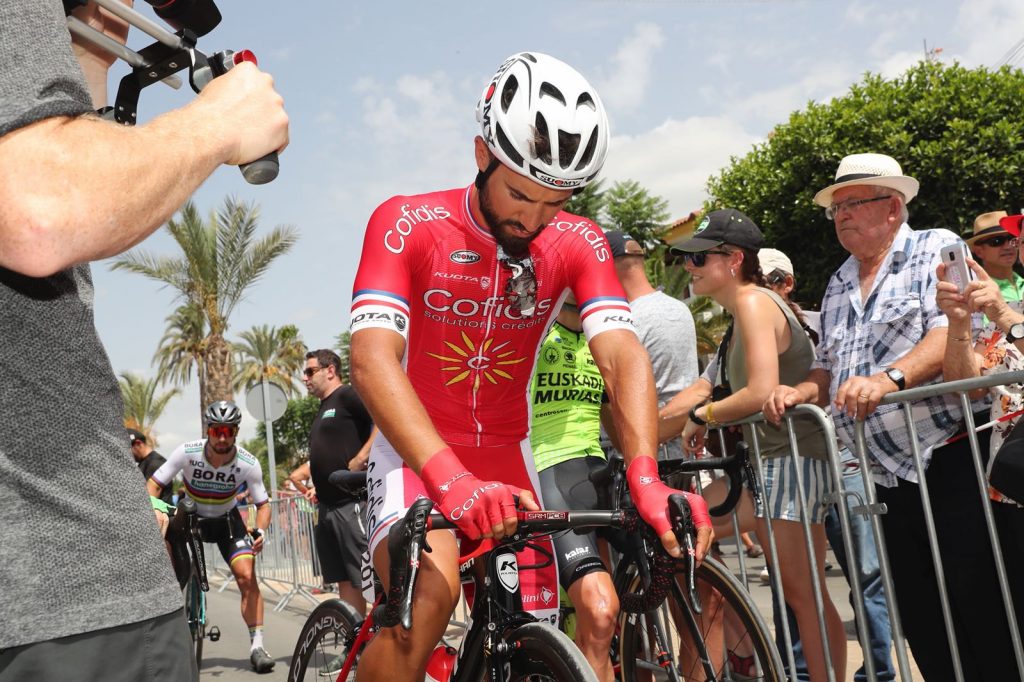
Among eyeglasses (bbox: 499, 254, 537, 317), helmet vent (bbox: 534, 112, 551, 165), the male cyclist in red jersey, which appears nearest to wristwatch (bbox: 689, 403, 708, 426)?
the male cyclist in red jersey

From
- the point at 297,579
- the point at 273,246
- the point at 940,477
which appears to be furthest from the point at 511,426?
the point at 273,246

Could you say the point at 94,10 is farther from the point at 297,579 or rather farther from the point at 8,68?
the point at 297,579

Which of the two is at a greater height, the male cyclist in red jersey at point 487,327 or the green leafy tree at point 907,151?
the green leafy tree at point 907,151

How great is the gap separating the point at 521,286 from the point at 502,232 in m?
0.20

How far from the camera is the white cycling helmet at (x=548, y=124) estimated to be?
2.83 metres

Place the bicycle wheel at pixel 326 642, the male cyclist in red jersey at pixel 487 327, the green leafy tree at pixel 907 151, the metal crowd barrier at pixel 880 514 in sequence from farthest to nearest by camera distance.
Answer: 1. the green leafy tree at pixel 907 151
2. the bicycle wheel at pixel 326 642
3. the metal crowd barrier at pixel 880 514
4. the male cyclist in red jersey at pixel 487 327

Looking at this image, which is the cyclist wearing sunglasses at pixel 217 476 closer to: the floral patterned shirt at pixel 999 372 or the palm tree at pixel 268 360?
the floral patterned shirt at pixel 999 372

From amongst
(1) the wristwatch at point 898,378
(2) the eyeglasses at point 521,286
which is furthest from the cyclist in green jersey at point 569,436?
(1) the wristwatch at point 898,378

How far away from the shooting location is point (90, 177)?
1298mm

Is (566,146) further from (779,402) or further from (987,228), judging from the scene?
(987,228)

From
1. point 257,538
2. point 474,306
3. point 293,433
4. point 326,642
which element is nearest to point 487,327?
point 474,306

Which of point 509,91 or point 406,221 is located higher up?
point 509,91

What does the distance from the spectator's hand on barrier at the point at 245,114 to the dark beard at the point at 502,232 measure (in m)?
1.53

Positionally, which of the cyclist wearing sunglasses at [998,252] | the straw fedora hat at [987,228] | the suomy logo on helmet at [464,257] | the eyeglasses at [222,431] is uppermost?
the straw fedora hat at [987,228]
